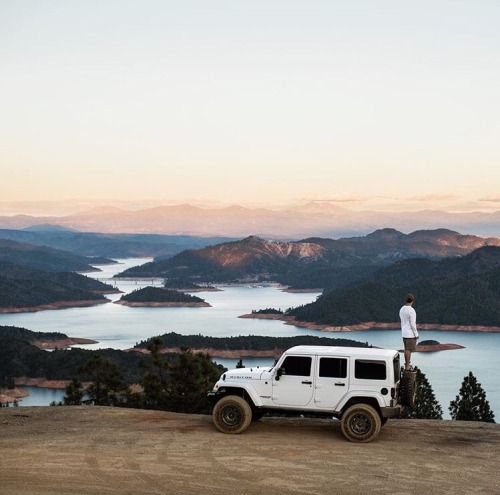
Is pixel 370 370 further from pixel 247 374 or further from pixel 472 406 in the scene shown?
pixel 472 406

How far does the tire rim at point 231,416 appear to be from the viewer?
66.8ft

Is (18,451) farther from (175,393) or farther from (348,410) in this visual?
(175,393)

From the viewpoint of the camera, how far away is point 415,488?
52.5 ft

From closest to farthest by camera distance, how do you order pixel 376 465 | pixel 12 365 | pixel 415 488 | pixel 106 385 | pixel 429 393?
pixel 415 488 → pixel 376 465 → pixel 106 385 → pixel 429 393 → pixel 12 365

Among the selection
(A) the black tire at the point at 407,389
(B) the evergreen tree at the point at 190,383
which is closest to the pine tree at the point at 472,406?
(B) the evergreen tree at the point at 190,383

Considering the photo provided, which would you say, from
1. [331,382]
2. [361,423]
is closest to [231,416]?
[331,382]

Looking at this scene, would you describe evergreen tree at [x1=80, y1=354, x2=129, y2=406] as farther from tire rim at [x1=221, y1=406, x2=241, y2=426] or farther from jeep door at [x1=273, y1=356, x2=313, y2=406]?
jeep door at [x1=273, y1=356, x2=313, y2=406]

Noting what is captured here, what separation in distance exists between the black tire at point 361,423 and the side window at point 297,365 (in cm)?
134

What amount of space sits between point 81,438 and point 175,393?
27.4 meters

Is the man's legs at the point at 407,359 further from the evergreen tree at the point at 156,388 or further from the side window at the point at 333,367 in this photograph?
the evergreen tree at the point at 156,388

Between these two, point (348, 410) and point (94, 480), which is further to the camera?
point (348, 410)

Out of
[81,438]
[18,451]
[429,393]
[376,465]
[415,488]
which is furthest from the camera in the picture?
[429,393]

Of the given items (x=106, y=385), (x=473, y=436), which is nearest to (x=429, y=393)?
(x=106, y=385)

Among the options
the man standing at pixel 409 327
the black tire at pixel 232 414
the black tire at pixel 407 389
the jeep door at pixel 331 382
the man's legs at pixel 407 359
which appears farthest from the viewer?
the man standing at pixel 409 327
